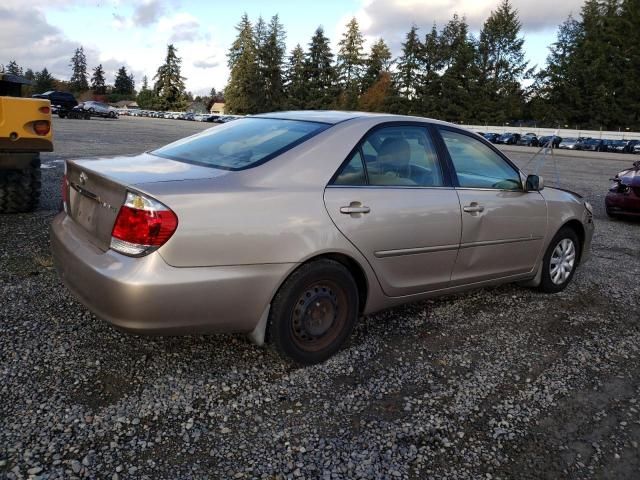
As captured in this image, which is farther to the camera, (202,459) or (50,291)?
(50,291)

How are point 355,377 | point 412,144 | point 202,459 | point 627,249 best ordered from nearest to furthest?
point 202,459 → point 355,377 → point 412,144 → point 627,249

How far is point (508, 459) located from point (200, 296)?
5.63 ft

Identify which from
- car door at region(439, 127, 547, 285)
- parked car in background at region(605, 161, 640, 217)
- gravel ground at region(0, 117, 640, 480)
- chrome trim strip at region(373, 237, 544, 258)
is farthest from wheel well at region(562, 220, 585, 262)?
parked car in background at region(605, 161, 640, 217)

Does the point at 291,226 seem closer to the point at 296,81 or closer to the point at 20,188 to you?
the point at 20,188

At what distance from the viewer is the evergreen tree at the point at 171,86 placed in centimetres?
9838

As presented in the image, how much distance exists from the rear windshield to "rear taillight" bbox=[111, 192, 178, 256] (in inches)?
23.4

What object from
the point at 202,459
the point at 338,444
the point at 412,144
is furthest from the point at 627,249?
the point at 202,459

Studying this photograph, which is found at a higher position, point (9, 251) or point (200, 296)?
point (200, 296)

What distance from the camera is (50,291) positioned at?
420 centimetres

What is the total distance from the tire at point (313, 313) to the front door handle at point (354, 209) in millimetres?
315

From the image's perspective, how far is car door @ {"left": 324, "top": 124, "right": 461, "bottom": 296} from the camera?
333 cm

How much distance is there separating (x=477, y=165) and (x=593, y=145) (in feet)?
157

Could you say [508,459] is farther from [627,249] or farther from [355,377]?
[627,249]

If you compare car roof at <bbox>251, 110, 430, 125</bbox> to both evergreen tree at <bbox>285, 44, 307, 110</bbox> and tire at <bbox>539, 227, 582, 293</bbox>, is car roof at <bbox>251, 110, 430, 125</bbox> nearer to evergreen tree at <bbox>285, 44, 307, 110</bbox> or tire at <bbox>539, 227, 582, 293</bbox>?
tire at <bbox>539, 227, 582, 293</bbox>
